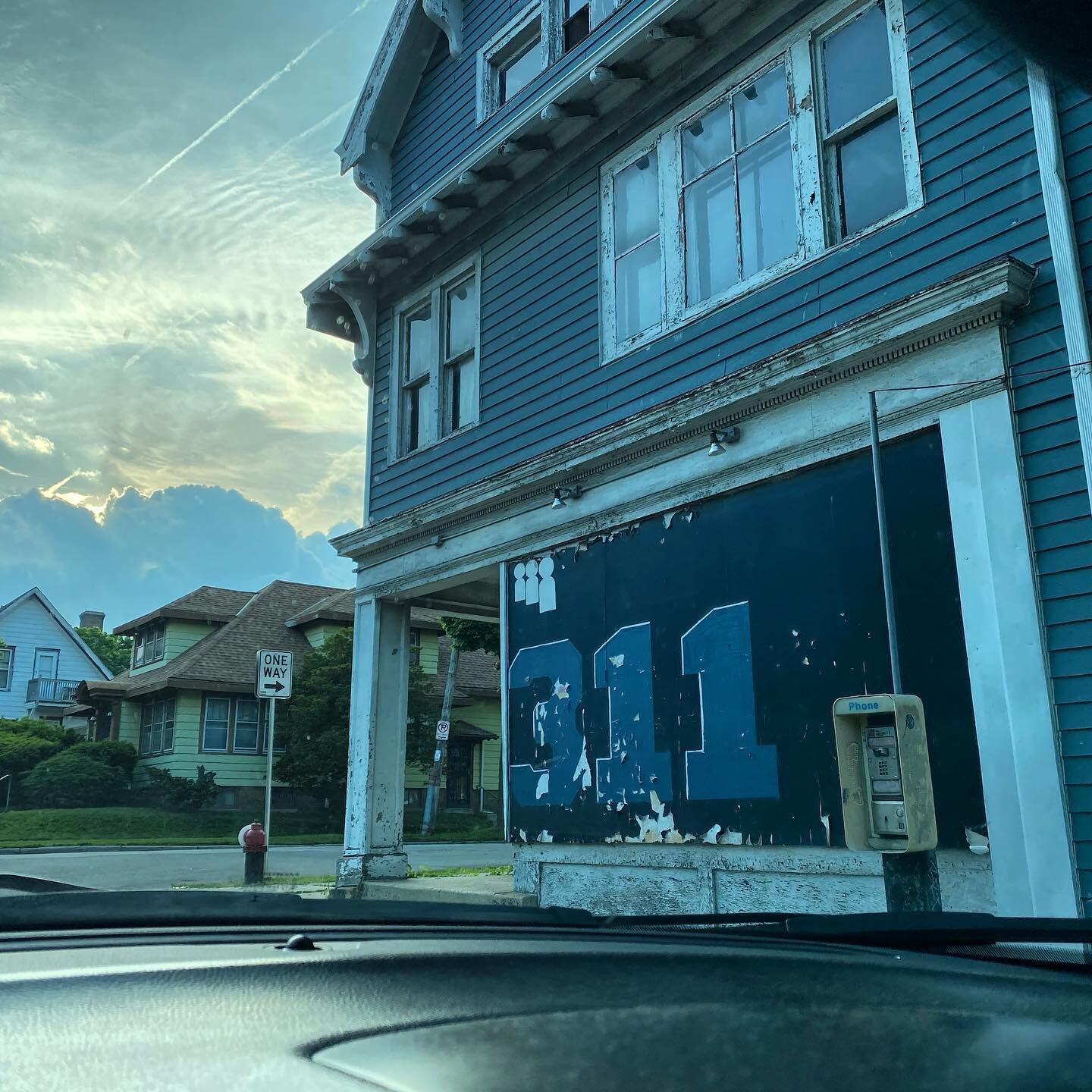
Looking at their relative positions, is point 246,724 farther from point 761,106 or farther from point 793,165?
point 793,165

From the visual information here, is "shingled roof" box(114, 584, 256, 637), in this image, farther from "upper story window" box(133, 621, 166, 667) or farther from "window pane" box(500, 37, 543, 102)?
"window pane" box(500, 37, 543, 102)

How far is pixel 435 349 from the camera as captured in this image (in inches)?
461

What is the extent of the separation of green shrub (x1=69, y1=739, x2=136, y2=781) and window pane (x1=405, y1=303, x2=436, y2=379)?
23359 mm

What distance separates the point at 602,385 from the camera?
9398mm

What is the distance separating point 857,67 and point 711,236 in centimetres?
162

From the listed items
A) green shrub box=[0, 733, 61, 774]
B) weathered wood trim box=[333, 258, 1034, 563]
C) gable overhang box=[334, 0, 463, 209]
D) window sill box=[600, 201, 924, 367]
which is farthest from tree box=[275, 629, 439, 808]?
window sill box=[600, 201, 924, 367]

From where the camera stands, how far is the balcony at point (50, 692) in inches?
1783

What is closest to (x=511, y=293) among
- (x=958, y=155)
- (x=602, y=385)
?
(x=602, y=385)

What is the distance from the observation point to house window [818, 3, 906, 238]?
7449 millimetres

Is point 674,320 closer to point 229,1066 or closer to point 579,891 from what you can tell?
point 579,891

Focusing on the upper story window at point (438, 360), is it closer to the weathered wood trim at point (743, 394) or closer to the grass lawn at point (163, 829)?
the weathered wood trim at point (743, 394)

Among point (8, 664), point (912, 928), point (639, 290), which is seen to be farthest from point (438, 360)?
point (8, 664)

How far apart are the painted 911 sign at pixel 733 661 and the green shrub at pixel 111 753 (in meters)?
25.0

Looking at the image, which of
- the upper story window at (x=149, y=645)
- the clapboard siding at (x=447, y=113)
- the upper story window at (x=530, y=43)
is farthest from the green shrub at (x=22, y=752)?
the upper story window at (x=530, y=43)
